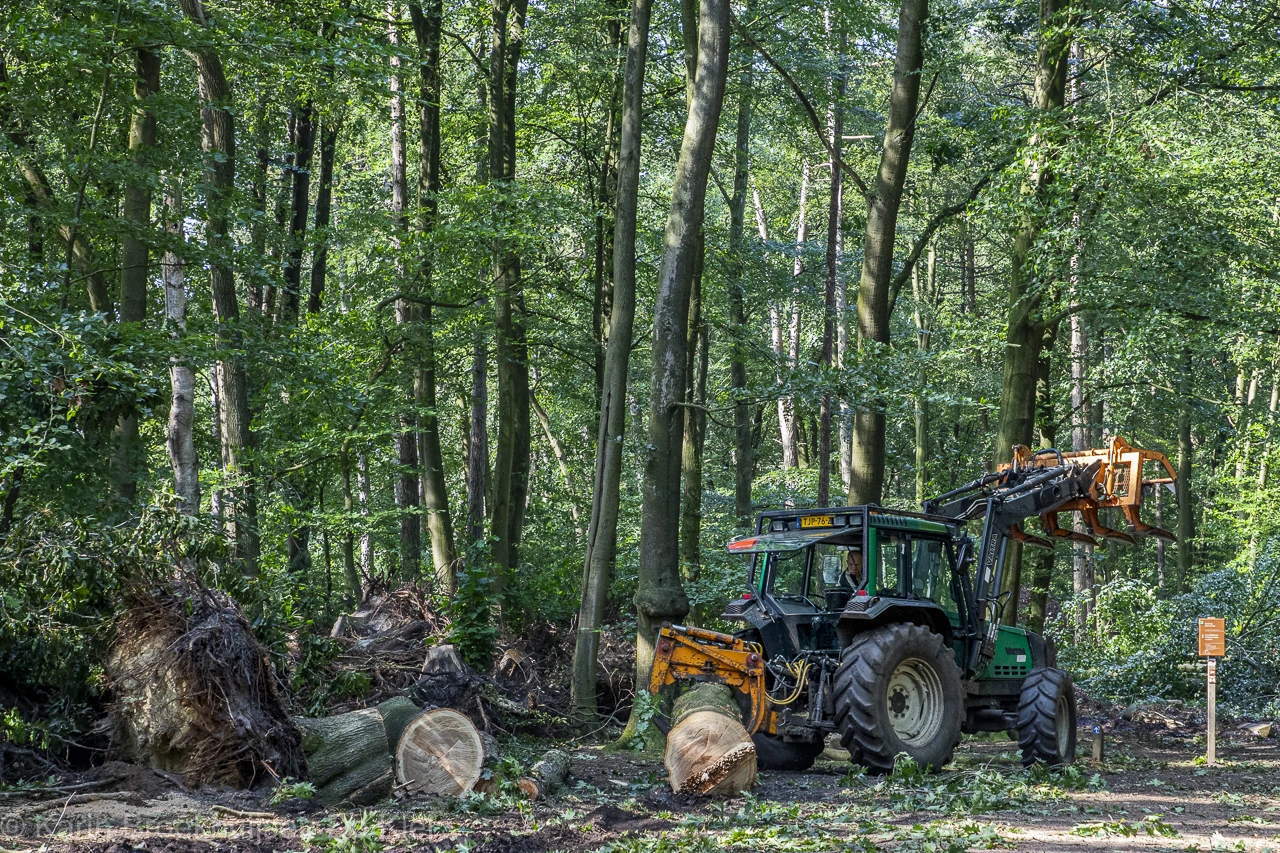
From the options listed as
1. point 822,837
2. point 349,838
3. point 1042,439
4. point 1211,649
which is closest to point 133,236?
point 349,838

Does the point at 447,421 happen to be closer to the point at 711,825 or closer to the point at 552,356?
the point at 552,356

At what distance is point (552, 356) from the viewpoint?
23.0m

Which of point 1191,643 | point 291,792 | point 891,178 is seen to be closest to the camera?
point 291,792

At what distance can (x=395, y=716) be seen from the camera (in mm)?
7641

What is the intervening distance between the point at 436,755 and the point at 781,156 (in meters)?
26.6

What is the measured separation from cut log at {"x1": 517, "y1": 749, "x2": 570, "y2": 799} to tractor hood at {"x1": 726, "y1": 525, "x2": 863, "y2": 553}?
267 centimetres

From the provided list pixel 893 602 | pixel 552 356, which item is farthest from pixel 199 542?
pixel 552 356

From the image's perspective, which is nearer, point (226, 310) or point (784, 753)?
point (784, 753)

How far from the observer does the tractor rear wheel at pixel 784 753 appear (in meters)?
9.73

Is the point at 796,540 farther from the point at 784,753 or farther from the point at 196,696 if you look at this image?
the point at 196,696

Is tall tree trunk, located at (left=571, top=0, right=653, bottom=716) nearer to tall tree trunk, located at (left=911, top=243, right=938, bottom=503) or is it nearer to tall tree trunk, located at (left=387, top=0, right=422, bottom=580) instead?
tall tree trunk, located at (left=387, top=0, right=422, bottom=580)

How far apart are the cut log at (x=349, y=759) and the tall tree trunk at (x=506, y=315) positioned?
25.9 feet

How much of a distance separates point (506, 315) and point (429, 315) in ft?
4.21

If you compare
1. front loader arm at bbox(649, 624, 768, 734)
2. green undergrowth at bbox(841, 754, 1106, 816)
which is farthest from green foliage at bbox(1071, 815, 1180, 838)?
front loader arm at bbox(649, 624, 768, 734)
